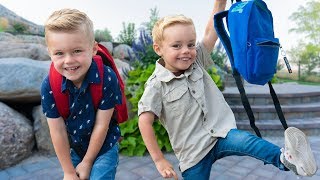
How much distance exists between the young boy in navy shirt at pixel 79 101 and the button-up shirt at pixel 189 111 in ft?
0.82

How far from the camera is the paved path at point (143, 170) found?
3.24m

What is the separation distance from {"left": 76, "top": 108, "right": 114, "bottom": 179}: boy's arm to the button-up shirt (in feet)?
0.76

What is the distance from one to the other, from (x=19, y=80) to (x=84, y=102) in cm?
270

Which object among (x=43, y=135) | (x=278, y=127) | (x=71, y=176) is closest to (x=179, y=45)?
(x=71, y=176)

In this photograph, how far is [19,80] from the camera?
12.9ft

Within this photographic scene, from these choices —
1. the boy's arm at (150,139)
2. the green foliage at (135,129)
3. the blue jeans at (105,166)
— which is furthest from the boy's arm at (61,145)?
the green foliage at (135,129)

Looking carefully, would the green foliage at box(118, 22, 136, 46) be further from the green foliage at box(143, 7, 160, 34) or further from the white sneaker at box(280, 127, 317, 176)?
the white sneaker at box(280, 127, 317, 176)

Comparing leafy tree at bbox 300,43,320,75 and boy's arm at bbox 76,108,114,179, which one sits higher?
boy's arm at bbox 76,108,114,179

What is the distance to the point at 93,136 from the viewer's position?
1.68 metres

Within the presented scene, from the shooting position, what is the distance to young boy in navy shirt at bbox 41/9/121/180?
5.05ft

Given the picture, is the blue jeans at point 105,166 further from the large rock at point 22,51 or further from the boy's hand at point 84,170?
the large rock at point 22,51

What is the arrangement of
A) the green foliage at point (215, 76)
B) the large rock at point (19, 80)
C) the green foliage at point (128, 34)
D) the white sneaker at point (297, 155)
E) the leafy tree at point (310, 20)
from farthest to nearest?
the leafy tree at point (310, 20) → the green foliage at point (128, 34) → the green foliage at point (215, 76) → the large rock at point (19, 80) → the white sneaker at point (297, 155)

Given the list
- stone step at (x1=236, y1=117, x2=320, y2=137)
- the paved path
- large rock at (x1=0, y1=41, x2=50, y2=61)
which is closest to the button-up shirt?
the paved path

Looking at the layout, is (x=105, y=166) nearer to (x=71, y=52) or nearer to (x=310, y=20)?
(x=71, y=52)
